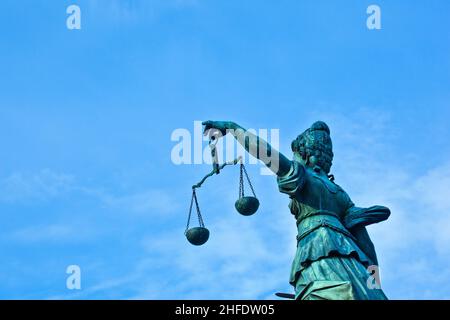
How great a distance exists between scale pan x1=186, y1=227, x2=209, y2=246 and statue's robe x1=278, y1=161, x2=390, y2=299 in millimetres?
1980

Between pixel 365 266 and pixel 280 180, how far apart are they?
4.87 ft

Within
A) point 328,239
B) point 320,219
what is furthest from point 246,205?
point 328,239

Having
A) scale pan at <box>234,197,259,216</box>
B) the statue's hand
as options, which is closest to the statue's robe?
the statue's hand

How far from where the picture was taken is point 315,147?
14789mm

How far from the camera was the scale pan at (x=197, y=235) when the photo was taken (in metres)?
15.8

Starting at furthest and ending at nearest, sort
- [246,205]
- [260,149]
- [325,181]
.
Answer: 1. [246,205]
2. [325,181]
3. [260,149]

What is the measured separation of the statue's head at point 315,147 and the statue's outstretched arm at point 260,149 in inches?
33.1

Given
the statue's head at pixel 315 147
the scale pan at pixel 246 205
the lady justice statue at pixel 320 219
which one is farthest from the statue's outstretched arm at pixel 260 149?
the scale pan at pixel 246 205

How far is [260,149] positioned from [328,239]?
138 cm

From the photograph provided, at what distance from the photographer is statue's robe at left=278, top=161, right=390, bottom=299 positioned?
13.0 m

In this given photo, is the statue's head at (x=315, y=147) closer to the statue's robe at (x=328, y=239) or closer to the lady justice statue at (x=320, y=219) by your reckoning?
the lady justice statue at (x=320, y=219)

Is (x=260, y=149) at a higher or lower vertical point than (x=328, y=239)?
higher

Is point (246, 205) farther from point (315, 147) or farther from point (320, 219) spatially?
point (320, 219)
